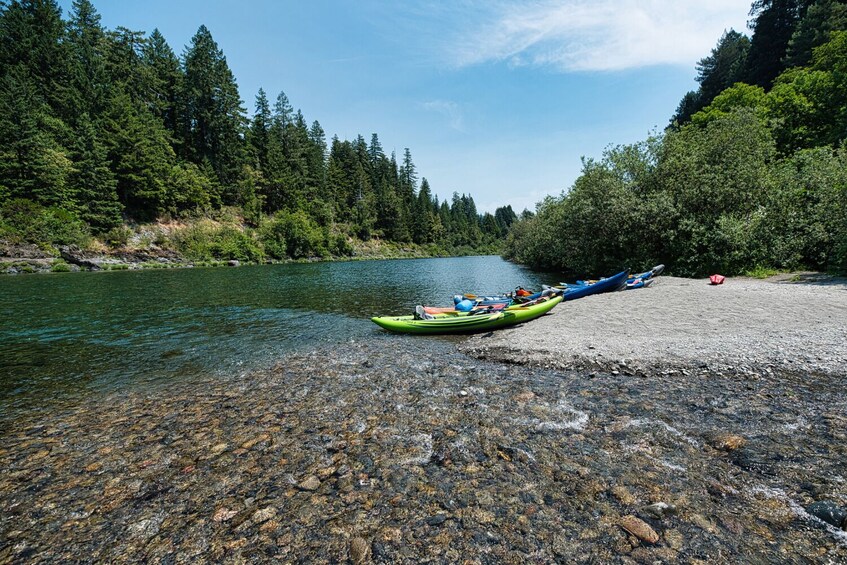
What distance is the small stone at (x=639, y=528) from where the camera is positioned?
392 cm

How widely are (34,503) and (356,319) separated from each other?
13578 mm

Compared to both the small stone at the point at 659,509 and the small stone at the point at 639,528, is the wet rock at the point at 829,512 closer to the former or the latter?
the small stone at the point at 659,509

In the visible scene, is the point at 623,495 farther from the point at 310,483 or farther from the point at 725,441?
the point at 310,483

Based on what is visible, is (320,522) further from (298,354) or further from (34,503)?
(298,354)

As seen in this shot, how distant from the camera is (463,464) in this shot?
5.47m

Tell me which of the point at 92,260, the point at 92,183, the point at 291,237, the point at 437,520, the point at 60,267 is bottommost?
the point at 437,520

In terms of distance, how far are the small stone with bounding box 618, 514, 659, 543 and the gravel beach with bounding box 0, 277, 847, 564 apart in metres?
0.03

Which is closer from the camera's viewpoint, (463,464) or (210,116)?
(463,464)

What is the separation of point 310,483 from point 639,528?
424 cm

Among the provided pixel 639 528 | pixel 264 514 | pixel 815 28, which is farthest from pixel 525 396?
pixel 815 28

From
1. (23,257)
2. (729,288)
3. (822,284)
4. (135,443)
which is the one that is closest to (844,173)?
(822,284)

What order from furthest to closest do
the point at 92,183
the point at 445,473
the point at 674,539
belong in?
the point at 92,183
the point at 445,473
the point at 674,539

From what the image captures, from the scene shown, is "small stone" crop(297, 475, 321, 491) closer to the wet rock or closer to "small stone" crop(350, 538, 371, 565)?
"small stone" crop(350, 538, 371, 565)

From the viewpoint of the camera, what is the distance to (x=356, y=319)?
720 inches
